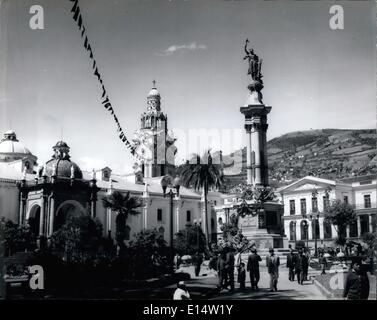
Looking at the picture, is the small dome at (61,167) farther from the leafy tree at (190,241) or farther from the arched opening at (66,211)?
the leafy tree at (190,241)

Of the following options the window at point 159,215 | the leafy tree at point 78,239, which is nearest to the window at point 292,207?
the window at point 159,215

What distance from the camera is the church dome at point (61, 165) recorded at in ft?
117

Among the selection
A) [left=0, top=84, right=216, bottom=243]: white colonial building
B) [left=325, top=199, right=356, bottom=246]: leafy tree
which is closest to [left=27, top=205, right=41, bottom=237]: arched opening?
[left=0, top=84, right=216, bottom=243]: white colonial building

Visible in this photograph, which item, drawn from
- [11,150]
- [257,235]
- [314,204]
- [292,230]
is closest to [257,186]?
[257,235]

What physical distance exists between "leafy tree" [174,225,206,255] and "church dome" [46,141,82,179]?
1062 centimetres

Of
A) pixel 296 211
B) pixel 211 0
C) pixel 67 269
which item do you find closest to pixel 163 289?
pixel 67 269

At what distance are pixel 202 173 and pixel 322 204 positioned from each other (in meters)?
14.7

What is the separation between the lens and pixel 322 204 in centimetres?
4653

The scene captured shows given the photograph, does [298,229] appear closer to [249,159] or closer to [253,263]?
[249,159]

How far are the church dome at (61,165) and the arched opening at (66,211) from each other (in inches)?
89.2

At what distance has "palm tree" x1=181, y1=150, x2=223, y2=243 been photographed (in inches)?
1507

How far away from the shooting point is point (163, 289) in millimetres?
14797

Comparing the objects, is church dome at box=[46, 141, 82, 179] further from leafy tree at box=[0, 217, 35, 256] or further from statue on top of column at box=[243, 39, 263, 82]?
statue on top of column at box=[243, 39, 263, 82]

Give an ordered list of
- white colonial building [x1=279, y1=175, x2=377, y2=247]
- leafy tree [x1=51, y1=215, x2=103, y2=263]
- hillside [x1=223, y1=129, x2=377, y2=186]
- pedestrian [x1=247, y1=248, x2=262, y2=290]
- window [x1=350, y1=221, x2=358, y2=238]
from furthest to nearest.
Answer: hillside [x1=223, y1=129, x2=377, y2=186] < window [x1=350, y1=221, x2=358, y2=238] < white colonial building [x1=279, y1=175, x2=377, y2=247] < leafy tree [x1=51, y1=215, x2=103, y2=263] < pedestrian [x1=247, y1=248, x2=262, y2=290]
